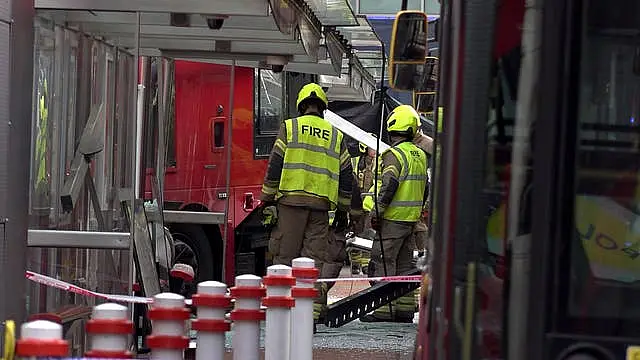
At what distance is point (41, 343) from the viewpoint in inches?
142

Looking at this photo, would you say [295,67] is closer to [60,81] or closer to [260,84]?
[260,84]

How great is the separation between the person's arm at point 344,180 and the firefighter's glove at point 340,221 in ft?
0.34

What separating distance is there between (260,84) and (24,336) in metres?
11.2

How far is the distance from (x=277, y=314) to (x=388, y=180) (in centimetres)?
652

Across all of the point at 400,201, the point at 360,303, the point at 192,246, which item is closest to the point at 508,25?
the point at 360,303

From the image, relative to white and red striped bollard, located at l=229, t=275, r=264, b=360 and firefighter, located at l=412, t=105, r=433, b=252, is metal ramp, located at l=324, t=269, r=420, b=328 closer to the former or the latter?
firefighter, located at l=412, t=105, r=433, b=252

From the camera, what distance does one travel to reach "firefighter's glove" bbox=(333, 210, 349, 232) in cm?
1127

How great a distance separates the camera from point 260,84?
1481 centimetres

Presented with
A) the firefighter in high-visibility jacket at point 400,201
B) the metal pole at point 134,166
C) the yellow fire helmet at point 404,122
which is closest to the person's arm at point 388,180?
the firefighter in high-visibility jacket at point 400,201

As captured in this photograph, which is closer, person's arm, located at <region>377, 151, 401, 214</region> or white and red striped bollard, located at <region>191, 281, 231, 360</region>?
white and red striped bollard, located at <region>191, 281, 231, 360</region>

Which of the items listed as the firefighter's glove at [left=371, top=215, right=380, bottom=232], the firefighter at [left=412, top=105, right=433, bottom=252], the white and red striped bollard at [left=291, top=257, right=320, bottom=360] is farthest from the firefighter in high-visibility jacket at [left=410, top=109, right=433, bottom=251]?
the white and red striped bollard at [left=291, top=257, right=320, bottom=360]

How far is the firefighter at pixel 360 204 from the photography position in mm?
11695

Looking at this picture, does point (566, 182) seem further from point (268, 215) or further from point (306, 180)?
point (268, 215)

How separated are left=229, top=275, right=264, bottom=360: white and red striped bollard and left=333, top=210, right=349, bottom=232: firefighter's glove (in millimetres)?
6172
